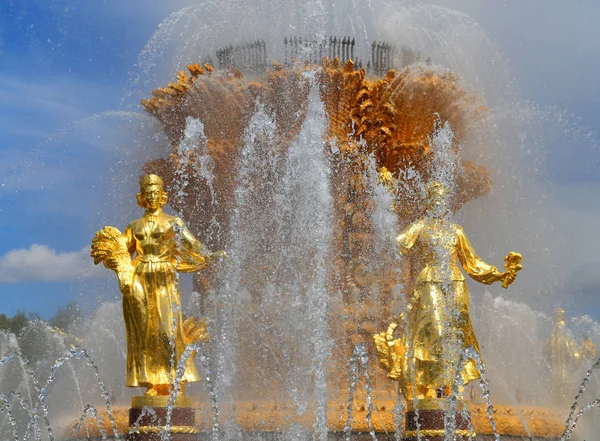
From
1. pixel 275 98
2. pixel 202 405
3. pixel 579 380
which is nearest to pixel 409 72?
pixel 275 98

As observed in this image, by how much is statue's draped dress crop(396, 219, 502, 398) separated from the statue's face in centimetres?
268

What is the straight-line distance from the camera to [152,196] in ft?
31.5

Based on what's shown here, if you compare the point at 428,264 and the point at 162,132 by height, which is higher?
the point at 162,132

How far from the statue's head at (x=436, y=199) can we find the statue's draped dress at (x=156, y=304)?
255 cm

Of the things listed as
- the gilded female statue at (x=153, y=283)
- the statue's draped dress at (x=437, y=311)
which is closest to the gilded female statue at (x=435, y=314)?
the statue's draped dress at (x=437, y=311)

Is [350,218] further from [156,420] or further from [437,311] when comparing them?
[156,420]

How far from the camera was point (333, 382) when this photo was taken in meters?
11.5

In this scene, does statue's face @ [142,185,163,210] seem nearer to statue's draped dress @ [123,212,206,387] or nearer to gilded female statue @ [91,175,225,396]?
gilded female statue @ [91,175,225,396]

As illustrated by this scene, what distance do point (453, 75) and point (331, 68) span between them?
6.12ft

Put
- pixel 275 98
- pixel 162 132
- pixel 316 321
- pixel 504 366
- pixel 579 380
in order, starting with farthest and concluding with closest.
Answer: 1. pixel 504 366
2. pixel 579 380
3. pixel 162 132
4. pixel 275 98
5. pixel 316 321

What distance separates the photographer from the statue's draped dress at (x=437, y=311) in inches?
373

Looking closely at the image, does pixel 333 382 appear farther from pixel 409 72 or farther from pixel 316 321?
pixel 409 72

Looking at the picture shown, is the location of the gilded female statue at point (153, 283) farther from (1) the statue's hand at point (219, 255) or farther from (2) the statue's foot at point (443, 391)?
(2) the statue's foot at point (443, 391)

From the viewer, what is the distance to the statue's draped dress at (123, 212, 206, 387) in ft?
30.7
